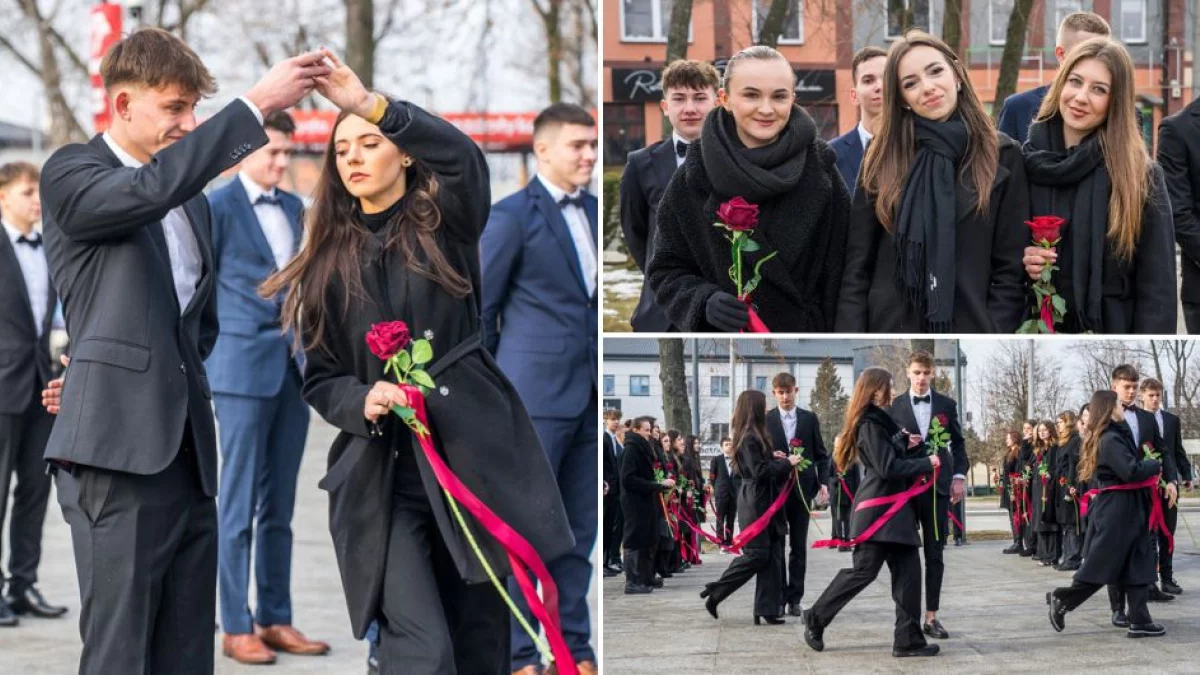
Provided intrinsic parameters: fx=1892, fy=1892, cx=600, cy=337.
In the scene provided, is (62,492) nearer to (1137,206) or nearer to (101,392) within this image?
(101,392)

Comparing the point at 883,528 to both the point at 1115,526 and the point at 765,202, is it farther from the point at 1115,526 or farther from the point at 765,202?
the point at 765,202

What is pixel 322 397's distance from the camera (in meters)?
5.19

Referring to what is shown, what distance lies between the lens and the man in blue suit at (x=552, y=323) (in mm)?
6988

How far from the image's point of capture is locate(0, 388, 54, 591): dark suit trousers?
27.8 feet

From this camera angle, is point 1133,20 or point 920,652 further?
point 1133,20

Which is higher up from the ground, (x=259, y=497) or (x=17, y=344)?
(x=17, y=344)

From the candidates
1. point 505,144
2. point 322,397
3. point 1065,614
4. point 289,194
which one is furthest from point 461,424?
point 505,144

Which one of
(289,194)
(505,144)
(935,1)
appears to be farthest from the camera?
(505,144)

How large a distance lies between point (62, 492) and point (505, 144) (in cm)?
3521

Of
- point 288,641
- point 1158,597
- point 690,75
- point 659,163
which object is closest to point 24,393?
point 288,641

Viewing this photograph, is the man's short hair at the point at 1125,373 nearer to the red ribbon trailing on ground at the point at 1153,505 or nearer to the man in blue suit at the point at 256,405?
the red ribbon trailing on ground at the point at 1153,505

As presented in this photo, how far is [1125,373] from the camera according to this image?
5094mm

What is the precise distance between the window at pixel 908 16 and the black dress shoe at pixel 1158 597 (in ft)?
5.51

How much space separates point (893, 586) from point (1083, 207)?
1152mm
